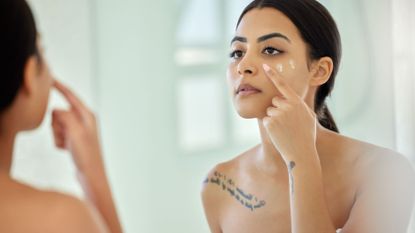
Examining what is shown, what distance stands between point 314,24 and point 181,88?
209 mm

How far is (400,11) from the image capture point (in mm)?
701

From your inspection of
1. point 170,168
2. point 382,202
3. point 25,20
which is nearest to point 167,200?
point 170,168

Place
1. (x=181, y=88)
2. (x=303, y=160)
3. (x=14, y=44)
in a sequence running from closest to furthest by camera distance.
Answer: (x=14, y=44)
(x=303, y=160)
(x=181, y=88)

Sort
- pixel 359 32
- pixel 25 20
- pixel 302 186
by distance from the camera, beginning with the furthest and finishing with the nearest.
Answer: pixel 359 32
pixel 302 186
pixel 25 20

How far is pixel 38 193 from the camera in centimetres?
42

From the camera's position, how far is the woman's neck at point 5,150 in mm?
439

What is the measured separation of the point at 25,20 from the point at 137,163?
367 millimetres

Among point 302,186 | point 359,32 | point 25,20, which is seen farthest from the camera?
point 359,32

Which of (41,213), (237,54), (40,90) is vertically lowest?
(41,213)

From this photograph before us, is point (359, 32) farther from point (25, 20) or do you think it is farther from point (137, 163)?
point (25, 20)

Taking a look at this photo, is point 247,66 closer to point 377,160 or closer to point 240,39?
point 240,39

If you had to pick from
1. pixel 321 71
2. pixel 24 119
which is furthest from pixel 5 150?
pixel 321 71

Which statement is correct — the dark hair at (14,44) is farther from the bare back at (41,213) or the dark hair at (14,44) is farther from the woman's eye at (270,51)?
the woman's eye at (270,51)

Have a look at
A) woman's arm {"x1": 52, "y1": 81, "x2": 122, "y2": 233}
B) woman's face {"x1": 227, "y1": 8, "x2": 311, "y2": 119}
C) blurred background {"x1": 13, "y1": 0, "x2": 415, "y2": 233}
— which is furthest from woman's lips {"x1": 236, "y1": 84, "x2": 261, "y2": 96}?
woman's arm {"x1": 52, "y1": 81, "x2": 122, "y2": 233}
